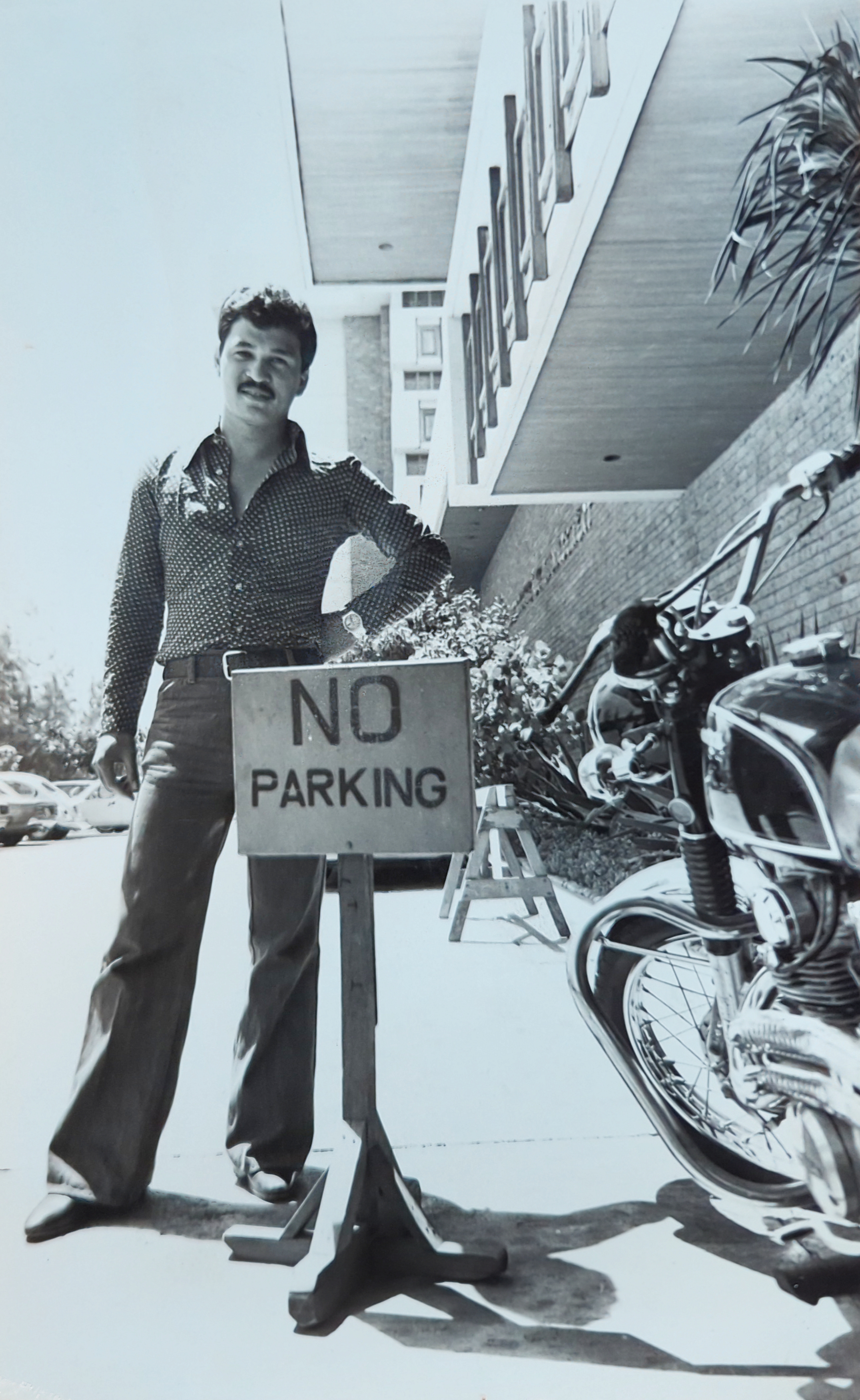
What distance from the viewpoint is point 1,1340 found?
195 centimetres

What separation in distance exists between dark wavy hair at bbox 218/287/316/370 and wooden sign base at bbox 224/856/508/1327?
1.07m

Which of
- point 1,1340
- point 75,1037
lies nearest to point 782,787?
point 75,1037

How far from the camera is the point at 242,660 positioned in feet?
6.90

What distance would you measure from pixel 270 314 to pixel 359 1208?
1723 mm

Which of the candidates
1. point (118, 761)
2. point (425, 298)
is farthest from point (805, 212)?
point (118, 761)

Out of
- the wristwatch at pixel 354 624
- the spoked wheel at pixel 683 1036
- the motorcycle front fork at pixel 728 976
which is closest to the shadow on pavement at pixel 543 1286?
the spoked wheel at pixel 683 1036

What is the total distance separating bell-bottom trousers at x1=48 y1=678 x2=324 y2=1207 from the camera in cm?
206

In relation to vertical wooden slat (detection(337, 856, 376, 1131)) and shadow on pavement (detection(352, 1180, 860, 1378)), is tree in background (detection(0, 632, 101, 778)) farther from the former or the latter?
shadow on pavement (detection(352, 1180, 860, 1378))

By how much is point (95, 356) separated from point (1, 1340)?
1.96 meters

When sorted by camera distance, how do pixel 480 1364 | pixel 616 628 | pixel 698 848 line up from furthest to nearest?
pixel 616 628 → pixel 698 848 → pixel 480 1364

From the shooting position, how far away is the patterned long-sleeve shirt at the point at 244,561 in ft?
6.98

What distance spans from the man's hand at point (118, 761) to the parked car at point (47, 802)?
0.13 meters

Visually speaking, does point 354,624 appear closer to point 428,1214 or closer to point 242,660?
point 242,660

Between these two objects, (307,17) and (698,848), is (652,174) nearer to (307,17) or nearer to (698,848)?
(307,17)
